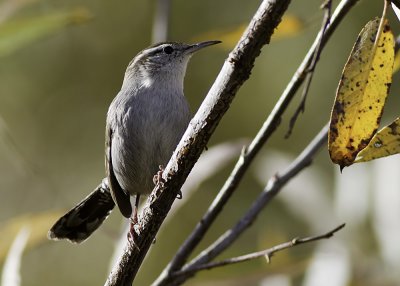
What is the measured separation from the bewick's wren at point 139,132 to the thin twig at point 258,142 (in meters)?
0.60

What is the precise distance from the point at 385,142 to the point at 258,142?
0.93m

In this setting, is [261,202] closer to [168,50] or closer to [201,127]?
[201,127]

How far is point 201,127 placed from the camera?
225cm

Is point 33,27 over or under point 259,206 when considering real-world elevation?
over

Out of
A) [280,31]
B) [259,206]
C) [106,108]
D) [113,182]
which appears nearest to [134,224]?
[259,206]

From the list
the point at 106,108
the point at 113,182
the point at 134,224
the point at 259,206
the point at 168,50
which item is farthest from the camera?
the point at 106,108

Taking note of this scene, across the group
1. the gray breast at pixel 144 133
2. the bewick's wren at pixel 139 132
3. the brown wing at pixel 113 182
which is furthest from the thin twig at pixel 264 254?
the brown wing at pixel 113 182

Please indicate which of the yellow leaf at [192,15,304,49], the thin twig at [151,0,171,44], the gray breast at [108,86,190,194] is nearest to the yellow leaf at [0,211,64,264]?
the gray breast at [108,86,190,194]

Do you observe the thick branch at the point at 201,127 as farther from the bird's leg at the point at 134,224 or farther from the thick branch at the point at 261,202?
the thick branch at the point at 261,202

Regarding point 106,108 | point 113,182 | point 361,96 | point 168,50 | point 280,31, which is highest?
point 361,96

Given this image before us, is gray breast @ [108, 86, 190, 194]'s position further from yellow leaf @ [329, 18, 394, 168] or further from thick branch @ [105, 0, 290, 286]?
yellow leaf @ [329, 18, 394, 168]

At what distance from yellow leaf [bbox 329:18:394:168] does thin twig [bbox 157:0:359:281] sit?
0.43 meters

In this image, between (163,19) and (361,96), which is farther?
(163,19)

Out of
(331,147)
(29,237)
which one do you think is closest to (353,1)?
(331,147)
